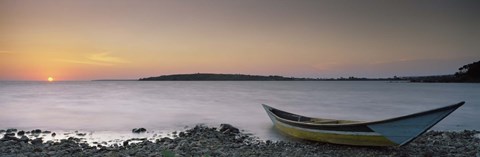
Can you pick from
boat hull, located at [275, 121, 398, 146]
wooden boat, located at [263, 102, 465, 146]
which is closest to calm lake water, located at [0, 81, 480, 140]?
boat hull, located at [275, 121, 398, 146]

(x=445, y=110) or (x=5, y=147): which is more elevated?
(x=445, y=110)

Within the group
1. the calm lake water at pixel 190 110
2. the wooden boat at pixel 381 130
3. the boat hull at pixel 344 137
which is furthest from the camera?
the calm lake water at pixel 190 110

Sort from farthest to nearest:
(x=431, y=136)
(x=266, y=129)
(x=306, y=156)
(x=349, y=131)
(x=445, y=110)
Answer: (x=266, y=129), (x=431, y=136), (x=349, y=131), (x=306, y=156), (x=445, y=110)

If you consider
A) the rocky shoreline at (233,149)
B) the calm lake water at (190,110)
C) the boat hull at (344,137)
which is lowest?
the calm lake water at (190,110)

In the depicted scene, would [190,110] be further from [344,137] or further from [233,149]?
[344,137]

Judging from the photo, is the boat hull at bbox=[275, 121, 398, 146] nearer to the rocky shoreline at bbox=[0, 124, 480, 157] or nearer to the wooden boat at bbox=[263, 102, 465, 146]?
the wooden boat at bbox=[263, 102, 465, 146]

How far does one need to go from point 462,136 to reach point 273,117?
7269 mm

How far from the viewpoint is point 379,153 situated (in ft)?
35.4

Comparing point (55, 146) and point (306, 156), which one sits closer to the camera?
point (306, 156)

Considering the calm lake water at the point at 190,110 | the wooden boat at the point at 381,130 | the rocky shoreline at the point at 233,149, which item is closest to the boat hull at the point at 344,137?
the wooden boat at the point at 381,130

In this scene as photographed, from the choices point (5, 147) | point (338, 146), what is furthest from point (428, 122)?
point (5, 147)

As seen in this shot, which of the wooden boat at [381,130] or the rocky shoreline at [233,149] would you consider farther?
the rocky shoreline at [233,149]

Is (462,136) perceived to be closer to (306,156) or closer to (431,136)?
(431,136)

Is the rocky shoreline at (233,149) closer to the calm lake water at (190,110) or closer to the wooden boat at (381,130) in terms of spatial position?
the wooden boat at (381,130)
